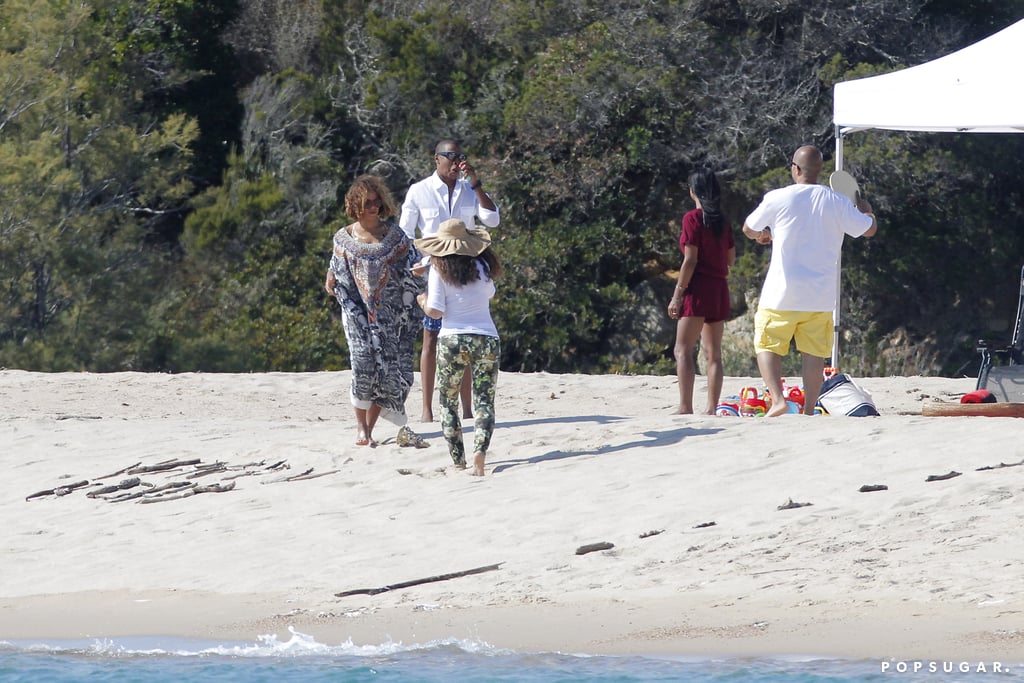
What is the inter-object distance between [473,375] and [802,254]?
6.87 feet

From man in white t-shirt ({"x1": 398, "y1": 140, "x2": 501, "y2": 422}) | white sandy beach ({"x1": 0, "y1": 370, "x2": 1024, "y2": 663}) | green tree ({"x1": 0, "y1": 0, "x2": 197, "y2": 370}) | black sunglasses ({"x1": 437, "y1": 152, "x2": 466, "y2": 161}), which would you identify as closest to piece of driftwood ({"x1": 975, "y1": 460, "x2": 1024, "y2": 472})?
white sandy beach ({"x1": 0, "y1": 370, "x2": 1024, "y2": 663})

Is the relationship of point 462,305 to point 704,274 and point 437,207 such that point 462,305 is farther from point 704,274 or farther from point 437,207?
point 704,274

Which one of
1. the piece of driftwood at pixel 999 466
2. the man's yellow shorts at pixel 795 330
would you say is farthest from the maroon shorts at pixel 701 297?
the piece of driftwood at pixel 999 466

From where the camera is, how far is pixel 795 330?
8.34 meters

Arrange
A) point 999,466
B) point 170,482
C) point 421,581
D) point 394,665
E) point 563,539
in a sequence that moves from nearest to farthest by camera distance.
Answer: point 394,665 < point 421,581 < point 563,539 < point 999,466 < point 170,482

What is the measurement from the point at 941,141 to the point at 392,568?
11.8 metres

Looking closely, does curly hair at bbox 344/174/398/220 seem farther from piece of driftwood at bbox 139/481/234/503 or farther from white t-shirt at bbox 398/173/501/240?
piece of driftwood at bbox 139/481/234/503

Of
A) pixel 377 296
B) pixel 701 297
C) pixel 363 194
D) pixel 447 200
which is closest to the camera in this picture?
pixel 363 194

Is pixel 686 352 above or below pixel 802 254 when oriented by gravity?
below

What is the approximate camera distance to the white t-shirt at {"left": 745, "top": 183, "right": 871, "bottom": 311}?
818 cm

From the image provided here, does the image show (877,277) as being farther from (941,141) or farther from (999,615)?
(999,615)

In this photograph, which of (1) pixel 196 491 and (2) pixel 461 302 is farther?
(1) pixel 196 491

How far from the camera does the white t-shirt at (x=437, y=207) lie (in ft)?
27.7

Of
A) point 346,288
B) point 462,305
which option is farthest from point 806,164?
point 346,288
